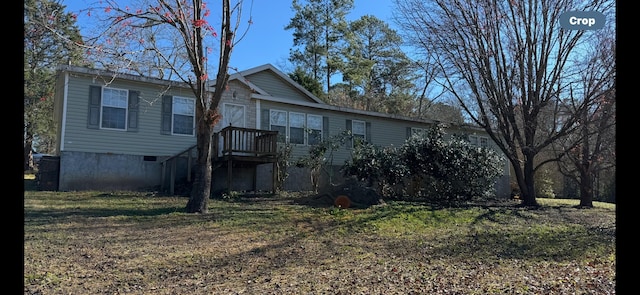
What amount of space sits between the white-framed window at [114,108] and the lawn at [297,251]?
3.03 m

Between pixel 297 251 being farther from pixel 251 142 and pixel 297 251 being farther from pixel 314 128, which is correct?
pixel 314 128

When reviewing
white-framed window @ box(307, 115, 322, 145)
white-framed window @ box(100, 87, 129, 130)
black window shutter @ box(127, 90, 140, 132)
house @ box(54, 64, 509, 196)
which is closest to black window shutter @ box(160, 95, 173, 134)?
house @ box(54, 64, 509, 196)

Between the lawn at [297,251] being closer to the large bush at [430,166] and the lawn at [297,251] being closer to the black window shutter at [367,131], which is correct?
the large bush at [430,166]

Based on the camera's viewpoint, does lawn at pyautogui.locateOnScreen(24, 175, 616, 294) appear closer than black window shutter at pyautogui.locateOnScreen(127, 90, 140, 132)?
Yes

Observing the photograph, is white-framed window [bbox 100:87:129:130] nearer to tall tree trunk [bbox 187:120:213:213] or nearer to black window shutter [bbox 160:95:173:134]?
black window shutter [bbox 160:95:173:134]

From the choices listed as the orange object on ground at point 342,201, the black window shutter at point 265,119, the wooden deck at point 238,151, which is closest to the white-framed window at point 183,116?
the wooden deck at point 238,151

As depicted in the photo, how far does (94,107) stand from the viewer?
13.0 meters

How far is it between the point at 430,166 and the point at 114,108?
32.6 ft

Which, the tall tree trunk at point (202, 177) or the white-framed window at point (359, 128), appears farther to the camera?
the white-framed window at point (359, 128)

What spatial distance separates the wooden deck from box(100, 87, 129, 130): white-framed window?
176 centimetres

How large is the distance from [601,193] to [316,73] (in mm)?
18947

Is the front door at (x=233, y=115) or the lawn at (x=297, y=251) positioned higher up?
the front door at (x=233, y=115)

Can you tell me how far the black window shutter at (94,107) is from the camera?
12.9m

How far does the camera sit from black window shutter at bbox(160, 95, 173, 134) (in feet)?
46.3
